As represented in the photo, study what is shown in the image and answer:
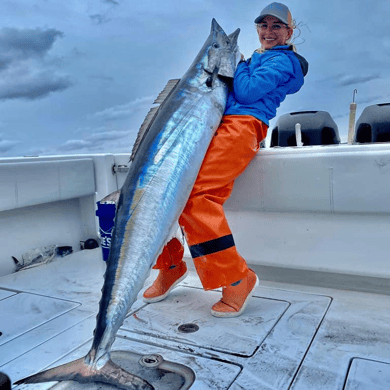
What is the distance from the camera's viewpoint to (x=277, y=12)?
2.24 meters

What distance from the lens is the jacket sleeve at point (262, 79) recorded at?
2018mm

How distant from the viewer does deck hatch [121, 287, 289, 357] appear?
1.68 m

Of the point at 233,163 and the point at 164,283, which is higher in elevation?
the point at 233,163

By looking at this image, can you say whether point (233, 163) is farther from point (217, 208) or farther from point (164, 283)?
point (164, 283)

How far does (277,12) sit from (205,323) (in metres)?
1.73

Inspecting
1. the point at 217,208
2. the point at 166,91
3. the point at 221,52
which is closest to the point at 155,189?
the point at 217,208

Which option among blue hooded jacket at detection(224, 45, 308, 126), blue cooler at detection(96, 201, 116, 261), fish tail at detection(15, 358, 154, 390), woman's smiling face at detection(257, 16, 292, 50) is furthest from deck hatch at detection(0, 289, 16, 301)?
woman's smiling face at detection(257, 16, 292, 50)

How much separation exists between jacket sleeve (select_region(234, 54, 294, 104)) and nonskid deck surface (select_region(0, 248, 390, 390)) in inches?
42.6

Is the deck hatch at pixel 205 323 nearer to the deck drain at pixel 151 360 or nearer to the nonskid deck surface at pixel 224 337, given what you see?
the nonskid deck surface at pixel 224 337

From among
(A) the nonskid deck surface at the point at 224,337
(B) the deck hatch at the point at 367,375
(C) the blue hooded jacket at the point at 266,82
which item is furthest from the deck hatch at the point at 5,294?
(B) the deck hatch at the point at 367,375

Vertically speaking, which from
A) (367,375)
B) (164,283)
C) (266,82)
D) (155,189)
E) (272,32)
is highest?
(272,32)

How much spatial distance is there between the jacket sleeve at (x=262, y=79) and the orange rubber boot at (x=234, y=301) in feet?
3.04

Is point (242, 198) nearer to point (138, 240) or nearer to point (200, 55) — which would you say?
point (200, 55)

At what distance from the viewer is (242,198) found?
243 cm
